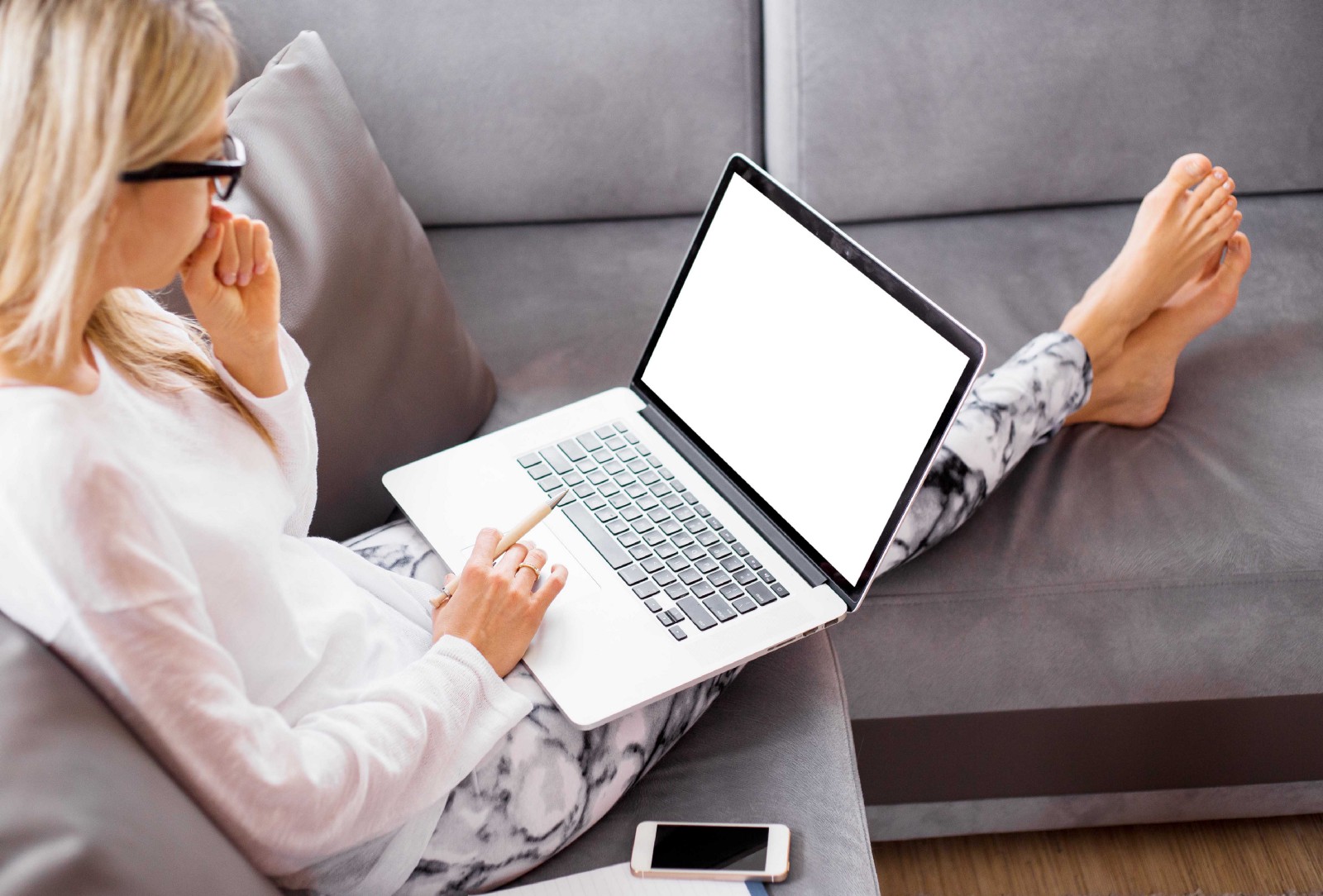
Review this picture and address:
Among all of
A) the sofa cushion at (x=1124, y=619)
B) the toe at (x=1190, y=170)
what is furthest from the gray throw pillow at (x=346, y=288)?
the toe at (x=1190, y=170)

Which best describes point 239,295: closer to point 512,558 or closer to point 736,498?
point 512,558

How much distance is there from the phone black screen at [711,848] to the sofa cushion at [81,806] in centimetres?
33

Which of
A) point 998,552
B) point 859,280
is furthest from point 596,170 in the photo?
point 998,552

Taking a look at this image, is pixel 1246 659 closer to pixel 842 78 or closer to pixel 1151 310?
pixel 1151 310

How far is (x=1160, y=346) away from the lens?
1.25 meters

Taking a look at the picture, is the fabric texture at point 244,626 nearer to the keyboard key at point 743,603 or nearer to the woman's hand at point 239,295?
the woman's hand at point 239,295

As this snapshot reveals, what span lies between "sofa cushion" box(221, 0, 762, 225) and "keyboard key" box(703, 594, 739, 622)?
0.82 m

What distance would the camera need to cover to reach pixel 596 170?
1548mm

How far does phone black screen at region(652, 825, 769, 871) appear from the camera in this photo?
82 centimetres

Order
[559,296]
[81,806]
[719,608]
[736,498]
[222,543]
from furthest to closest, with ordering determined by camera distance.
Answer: [559,296], [736,498], [719,608], [222,543], [81,806]

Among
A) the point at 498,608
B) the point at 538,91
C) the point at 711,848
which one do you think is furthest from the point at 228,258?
the point at 538,91

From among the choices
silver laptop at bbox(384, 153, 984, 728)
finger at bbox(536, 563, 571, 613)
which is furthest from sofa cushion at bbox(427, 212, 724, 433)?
finger at bbox(536, 563, 571, 613)

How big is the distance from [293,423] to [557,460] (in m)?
0.29

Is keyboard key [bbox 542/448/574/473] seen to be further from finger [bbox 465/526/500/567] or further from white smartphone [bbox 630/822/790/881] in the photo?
white smartphone [bbox 630/822/790/881]
